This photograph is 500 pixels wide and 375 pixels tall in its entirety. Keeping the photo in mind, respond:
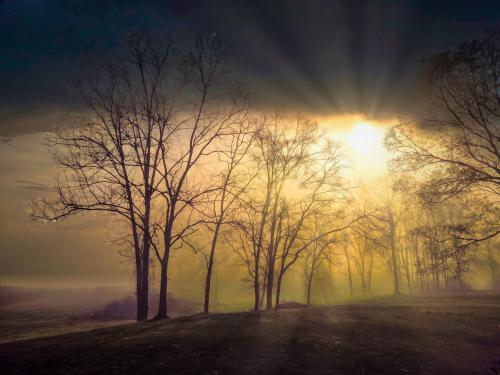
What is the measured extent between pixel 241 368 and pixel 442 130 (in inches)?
592

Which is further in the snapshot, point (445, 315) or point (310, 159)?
point (310, 159)

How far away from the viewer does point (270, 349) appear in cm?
852

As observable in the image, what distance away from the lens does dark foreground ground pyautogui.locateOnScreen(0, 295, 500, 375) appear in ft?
23.9

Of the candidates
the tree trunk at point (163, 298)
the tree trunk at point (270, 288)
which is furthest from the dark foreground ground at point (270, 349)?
the tree trunk at point (270, 288)

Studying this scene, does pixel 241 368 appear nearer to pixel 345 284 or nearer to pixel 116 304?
pixel 116 304

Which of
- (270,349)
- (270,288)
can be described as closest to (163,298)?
(270,349)

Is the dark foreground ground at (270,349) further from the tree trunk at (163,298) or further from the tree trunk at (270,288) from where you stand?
the tree trunk at (270,288)

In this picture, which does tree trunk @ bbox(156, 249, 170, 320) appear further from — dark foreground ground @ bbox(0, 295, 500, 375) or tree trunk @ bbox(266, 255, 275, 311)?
tree trunk @ bbox(266, 255, 275, 311)

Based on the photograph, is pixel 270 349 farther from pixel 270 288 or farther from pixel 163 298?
pixel 270 288

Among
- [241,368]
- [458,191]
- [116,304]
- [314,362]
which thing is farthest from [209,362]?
[116,304]

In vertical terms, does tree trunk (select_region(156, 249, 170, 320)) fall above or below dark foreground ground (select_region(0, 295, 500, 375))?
above

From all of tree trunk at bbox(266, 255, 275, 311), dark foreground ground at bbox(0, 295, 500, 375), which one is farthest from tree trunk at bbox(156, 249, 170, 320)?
tree trunk at bbox(266, 255, 275, 311)

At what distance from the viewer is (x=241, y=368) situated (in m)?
7.07

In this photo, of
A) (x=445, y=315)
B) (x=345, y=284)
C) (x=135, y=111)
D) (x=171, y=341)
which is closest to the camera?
(x=171, y=341)
